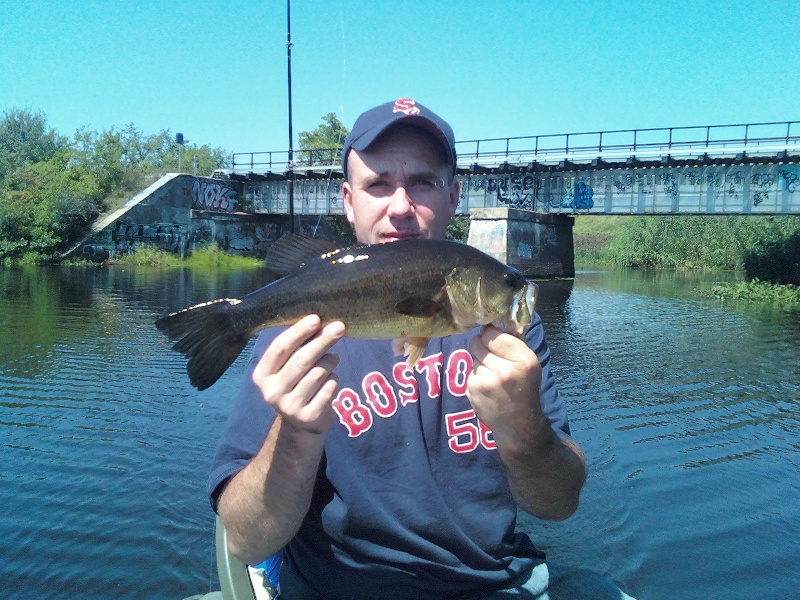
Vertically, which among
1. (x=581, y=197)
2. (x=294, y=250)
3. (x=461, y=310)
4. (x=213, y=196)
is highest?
(x=213, y=196)

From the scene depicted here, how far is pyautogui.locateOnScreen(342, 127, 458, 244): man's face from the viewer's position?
9.59ft

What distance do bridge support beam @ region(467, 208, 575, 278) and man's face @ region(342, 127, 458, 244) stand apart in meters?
33.4

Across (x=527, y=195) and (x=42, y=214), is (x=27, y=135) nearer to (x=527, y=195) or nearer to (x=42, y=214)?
(x=42, y=214)

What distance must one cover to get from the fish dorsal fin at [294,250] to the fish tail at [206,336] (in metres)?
0.26

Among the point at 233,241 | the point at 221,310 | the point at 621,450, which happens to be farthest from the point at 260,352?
the point at 233,241

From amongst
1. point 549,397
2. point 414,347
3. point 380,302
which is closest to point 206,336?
point 380,302

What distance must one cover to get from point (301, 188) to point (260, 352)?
4828 centimetres

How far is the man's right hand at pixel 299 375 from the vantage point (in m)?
2.19

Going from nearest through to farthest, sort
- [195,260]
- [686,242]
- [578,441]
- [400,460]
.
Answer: [400,460] → [578,441] → [195,260] → [686,242]

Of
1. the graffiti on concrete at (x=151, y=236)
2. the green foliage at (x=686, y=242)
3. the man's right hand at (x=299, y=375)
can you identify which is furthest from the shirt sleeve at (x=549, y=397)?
the green foliage at (x=686, y=242)

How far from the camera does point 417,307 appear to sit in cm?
240

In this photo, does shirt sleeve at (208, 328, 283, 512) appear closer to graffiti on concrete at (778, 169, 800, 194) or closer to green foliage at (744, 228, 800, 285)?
graffiti on concrete at (778, 169, 800, 194)

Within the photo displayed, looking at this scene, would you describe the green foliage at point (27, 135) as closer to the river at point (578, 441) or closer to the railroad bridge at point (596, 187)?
the railroad bridge at point (596, 187)

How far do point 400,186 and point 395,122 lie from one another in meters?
0.29
